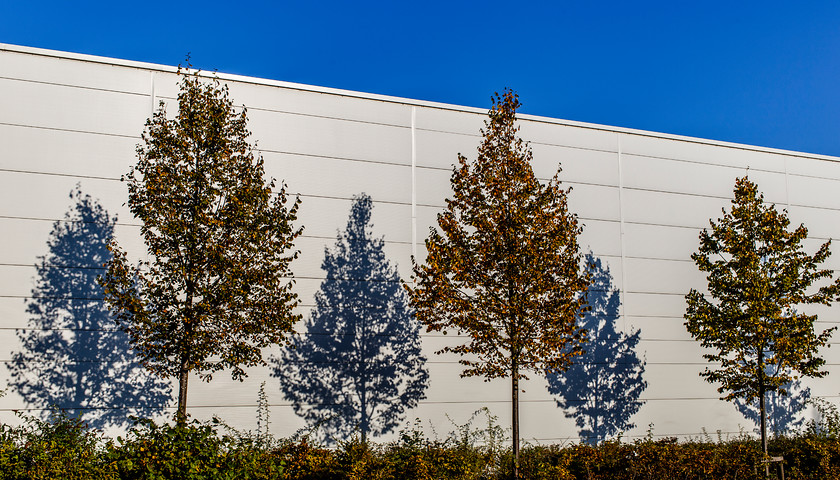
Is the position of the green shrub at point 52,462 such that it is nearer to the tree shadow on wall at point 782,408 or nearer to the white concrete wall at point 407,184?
the white concrete wall at point 407,184

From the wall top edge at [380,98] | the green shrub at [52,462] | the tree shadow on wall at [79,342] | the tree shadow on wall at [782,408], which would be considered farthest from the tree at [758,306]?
the tree shadow on wall at [79,342]

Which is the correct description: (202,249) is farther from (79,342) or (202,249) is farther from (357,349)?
(357,349)

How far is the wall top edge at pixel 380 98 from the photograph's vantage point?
16.0m

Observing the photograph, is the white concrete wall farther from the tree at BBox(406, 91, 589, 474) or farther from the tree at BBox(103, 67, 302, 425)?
the tree at BBox(406, 91, 589, 474)

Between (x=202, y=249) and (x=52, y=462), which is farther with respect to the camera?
(x=202, y=249)

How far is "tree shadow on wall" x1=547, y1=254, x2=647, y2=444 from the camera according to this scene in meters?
19.1

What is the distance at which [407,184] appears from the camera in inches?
725

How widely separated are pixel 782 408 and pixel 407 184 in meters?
13.8

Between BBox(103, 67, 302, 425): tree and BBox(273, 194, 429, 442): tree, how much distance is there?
11.8 ft

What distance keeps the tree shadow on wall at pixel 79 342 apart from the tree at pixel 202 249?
2.55m

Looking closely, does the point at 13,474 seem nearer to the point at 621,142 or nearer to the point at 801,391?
the point at 621,142

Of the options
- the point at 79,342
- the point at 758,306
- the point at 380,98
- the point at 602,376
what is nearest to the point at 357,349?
the point at 79,342

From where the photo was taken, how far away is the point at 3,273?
49.0 ft

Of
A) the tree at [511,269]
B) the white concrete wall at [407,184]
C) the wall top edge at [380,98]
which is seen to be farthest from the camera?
the wall top edge at [380,98]
